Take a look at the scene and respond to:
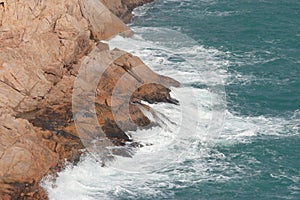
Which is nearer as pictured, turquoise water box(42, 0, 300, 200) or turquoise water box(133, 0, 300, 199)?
turquoise water box(42, 0, 300, 200)

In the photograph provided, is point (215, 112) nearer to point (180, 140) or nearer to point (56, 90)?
point (180, 140)

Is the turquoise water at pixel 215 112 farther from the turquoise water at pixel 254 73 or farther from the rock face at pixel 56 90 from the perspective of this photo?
the rock face at pixel 56 90

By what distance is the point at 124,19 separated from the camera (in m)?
132

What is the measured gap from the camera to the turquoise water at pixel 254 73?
281ft

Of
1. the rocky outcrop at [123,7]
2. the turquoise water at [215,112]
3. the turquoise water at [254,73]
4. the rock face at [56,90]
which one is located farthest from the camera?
the rocky outcrop at [123,7]

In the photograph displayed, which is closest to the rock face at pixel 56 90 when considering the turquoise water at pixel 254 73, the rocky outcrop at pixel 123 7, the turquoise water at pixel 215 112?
the turquoise water at pixel 215 112

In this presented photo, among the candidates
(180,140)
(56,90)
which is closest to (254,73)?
(180,140)

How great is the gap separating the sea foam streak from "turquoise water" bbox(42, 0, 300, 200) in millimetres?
144

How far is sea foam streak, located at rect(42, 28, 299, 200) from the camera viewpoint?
85000 mm

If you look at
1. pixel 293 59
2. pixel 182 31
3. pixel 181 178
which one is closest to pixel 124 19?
pixel 182 31

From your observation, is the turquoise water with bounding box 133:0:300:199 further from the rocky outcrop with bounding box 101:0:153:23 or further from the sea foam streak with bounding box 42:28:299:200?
the rocky outcrop with bounding box 101:0:153:23

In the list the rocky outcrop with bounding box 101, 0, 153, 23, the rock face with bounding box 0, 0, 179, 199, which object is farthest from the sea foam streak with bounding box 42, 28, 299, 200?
the rocky outcrop with bounding box 101, 0, 153, 23

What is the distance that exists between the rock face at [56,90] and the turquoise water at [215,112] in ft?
9.08

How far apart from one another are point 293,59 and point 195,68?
1701 cm
